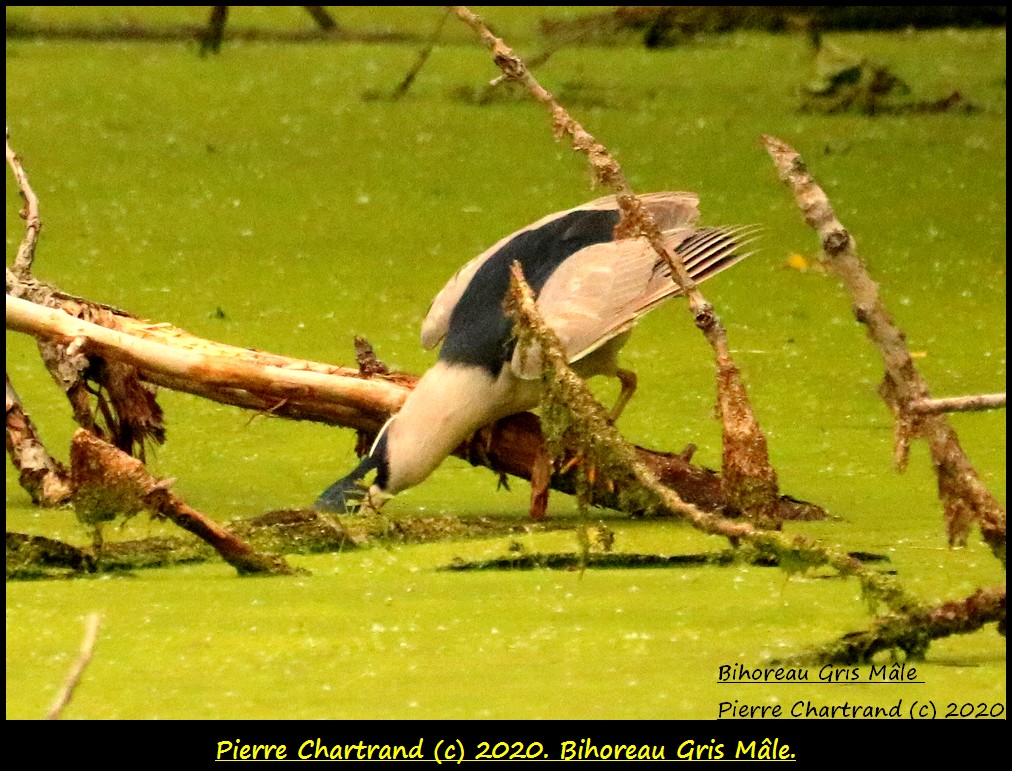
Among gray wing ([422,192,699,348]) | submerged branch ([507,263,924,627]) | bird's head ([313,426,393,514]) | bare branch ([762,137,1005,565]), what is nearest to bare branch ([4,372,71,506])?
bird's head ([313,426,393,514])

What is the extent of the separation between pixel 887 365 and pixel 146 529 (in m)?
1.72

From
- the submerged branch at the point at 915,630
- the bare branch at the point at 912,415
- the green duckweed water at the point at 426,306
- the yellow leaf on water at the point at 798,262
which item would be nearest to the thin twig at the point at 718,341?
the green duckweed water at the point at 426,306

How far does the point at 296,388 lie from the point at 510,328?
432 millimetres

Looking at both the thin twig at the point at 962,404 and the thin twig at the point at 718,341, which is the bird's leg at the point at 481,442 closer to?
the thin twig at the point at 718,341

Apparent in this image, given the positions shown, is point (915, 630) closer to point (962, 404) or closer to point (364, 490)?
point (962, 404)

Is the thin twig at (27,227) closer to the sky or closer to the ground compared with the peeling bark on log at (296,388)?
closer to the sky

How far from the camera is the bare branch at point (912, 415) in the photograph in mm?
3102

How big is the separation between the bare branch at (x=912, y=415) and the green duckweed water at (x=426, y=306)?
18cm

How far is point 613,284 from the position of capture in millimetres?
4316

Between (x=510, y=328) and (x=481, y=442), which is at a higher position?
(x=510, y=328)

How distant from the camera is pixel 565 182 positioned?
8.16 meters

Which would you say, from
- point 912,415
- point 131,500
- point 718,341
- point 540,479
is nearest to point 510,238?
point 540,479
